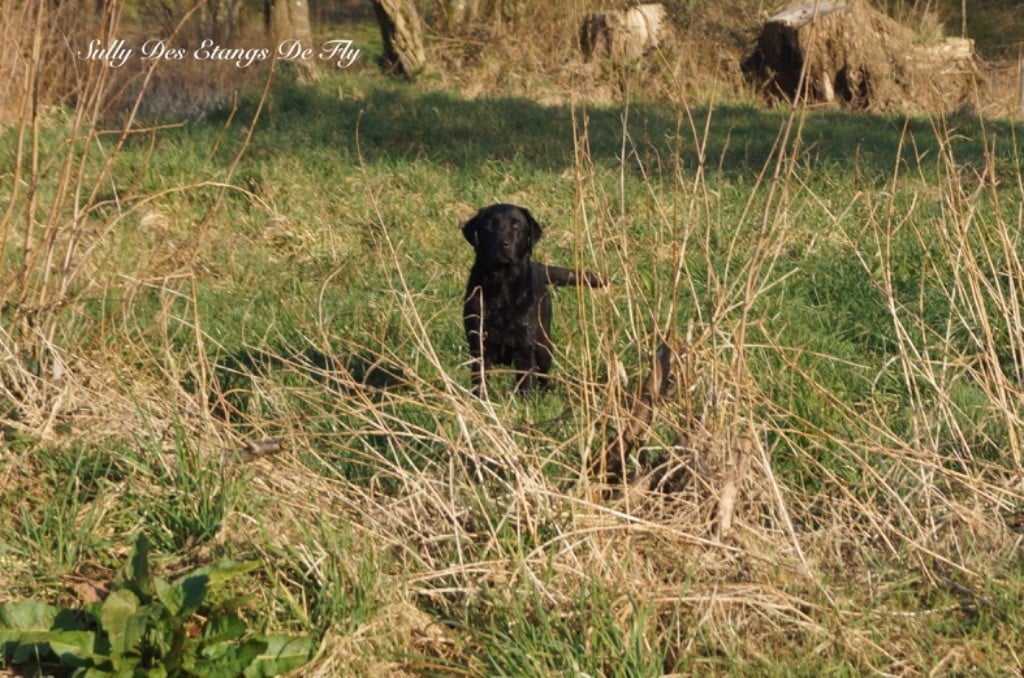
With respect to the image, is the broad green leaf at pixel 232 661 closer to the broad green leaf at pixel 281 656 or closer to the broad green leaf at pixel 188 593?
the broad green leaf at pixel 281 656

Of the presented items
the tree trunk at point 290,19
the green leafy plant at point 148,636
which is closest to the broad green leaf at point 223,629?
the green leafy plant at point 148,636

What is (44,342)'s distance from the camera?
3.97 m

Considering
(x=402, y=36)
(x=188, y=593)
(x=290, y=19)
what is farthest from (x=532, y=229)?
(x=290, y=19)

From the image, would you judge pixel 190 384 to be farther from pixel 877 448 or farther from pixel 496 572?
pixel 877 448

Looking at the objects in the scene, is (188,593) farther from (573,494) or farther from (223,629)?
(573,494)

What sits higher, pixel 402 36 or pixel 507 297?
pixel 402 36

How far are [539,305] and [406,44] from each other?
304 inches

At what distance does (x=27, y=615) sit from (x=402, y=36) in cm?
1031

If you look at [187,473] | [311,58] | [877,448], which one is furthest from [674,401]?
[311,58]

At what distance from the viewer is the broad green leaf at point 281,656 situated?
9.71 ft

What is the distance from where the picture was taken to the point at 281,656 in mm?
2986

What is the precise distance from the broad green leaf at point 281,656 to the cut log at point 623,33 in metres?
10.0

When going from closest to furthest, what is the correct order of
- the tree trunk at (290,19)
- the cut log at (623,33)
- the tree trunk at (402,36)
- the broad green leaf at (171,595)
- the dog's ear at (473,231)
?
the broad green leaf at (171,595) → the dog's ear at (473,231) → the cut log at (623,33) → the tree trunk at (402,36) → the tree trunk at (290,19)

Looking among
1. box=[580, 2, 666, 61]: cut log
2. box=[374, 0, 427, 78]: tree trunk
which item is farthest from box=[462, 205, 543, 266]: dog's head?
box=[374, 0, 427, 78]: tree trunk
